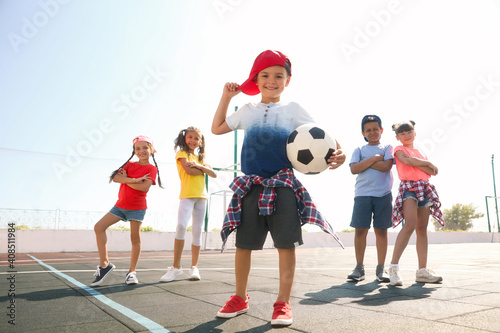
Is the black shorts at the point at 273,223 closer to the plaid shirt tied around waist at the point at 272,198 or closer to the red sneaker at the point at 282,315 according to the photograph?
the plaid shirt tied around waist at the point at 272,198

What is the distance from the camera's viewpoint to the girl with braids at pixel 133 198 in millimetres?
3959

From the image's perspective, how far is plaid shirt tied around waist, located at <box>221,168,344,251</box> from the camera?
238cm

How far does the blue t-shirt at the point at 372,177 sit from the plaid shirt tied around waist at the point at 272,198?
72.7 inches

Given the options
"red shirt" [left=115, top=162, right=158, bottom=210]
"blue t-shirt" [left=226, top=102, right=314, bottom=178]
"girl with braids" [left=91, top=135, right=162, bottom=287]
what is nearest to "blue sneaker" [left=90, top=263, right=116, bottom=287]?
"girl with braids" [left=91, top=135, right=162, bottom=287]

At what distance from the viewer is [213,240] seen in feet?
53.0

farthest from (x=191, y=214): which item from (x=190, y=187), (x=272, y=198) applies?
(x=272, y=198)

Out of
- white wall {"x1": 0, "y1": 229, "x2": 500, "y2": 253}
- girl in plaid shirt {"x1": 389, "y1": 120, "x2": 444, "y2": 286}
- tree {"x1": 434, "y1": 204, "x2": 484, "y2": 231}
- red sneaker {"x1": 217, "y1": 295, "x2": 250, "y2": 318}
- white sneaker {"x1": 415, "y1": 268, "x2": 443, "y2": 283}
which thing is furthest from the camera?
Answer: tree {"x1": 434, "y1": 204, "x2": 484, "y2": 231}

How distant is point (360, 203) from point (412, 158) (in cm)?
74

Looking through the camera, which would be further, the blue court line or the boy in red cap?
the boy in red cap

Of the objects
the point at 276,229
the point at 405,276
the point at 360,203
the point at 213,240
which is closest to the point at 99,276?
the point at 276,229

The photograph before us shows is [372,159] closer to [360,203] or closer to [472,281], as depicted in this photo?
[360,203]

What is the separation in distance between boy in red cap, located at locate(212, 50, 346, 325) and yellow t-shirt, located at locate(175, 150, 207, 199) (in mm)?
1867

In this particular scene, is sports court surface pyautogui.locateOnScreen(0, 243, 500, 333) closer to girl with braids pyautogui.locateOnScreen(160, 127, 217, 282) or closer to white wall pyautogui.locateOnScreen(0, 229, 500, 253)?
girl with braids pyautogui.locateOnScreen(160, 127, 217, 282)

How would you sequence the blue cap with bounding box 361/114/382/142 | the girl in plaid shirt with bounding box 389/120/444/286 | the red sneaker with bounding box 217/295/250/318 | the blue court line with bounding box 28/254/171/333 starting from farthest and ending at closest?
the blue cap with bounding box 361/114/382/142 < the girl in plaid shirt with bounding box 389/120/444/286 < the red sneaker with bounding box 217/295/250/318 < the blue court line with bounding box 28/254/171/333
